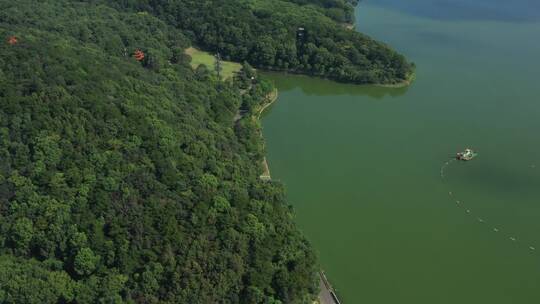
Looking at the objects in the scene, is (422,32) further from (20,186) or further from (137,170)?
(20,186)

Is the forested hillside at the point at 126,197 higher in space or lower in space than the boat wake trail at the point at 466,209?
higher

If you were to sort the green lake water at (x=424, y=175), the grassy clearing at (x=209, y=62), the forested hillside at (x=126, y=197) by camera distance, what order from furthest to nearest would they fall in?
the grassy clearing at (x=209, y=62)
the green lake water at (x=424, y=175)
the forested hillside at (x=126, y=197)

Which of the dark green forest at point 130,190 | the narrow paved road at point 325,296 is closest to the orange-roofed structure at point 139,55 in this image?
the dark green forest at point 130,190

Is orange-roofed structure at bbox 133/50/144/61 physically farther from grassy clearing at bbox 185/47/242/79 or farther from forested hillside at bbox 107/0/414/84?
forested hillside at bbox 107/0/414/84

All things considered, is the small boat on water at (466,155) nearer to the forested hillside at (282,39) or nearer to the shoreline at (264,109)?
the shoreline at (264,109)

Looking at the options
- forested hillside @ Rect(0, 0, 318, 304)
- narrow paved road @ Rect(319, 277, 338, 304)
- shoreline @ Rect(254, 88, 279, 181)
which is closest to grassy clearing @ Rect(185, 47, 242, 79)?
shoreline @ Rect(254, 88, 279, 181)

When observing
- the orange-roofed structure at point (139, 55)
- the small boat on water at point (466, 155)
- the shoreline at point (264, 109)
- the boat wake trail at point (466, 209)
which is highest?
the orange-roofed structure at point (139, 55)
